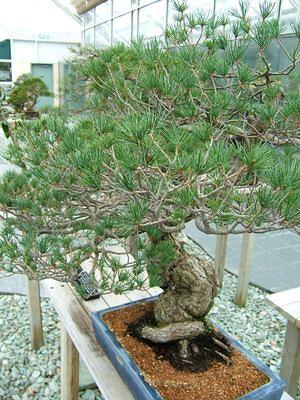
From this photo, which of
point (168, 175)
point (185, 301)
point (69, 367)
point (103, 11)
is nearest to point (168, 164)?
point (168, 175)

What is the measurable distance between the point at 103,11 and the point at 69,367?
8095 mm

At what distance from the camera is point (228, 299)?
2.24m

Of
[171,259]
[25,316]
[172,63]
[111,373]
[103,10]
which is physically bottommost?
[25,316]

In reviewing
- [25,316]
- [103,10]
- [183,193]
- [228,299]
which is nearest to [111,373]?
[183,193]

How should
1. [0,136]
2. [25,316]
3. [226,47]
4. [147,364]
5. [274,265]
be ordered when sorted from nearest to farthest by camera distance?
[226,47]
[147,364]
[25,316]
[274,265]
[0,136]

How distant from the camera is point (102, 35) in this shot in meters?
8.34

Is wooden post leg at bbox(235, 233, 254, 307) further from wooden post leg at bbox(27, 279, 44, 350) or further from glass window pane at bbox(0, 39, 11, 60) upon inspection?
glass window pane at bbox(0, 39, 11, 60)

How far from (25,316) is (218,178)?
5.66 feet

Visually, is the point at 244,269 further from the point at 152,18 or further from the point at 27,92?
the point at 27,92

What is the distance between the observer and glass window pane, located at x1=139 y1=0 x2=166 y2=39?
5.32 m

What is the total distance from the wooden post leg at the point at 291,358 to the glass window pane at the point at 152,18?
14.6 ft

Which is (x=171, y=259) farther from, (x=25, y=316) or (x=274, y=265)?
(x=274, y=265)

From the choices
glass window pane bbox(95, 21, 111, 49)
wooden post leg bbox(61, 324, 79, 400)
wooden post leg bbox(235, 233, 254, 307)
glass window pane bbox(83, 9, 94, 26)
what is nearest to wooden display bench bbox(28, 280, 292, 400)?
wooden post leg bbox(61, 324, 79, 400)

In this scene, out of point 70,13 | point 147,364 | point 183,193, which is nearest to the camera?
point 183,193
